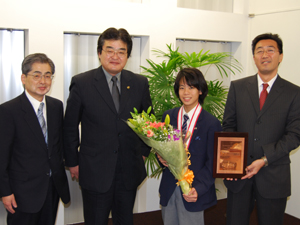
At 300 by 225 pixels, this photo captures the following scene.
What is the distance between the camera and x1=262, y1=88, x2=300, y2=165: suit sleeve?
2416mm

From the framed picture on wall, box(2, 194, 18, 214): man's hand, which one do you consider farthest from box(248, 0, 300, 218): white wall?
box(2, 194, 18, 214): man's hand

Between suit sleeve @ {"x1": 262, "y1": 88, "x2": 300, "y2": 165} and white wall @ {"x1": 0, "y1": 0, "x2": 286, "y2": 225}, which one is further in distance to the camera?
white wall @ {"x1": 0, "y1": 0, "x2": 286, "y2": 225}

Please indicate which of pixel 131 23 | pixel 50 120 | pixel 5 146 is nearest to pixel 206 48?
pixel 131 23

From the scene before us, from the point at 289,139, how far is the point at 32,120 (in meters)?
1.96

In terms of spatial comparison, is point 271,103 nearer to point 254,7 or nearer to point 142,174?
point 142,174

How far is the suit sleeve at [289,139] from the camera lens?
2416 millimetres

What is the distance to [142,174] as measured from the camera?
2678 mm

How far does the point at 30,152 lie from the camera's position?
2314 mm

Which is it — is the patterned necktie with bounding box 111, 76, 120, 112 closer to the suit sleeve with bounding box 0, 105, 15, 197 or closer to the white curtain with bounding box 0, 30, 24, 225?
the suit sleeve with bounding box 0, 105, 15, 197

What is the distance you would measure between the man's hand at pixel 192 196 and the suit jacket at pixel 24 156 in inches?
41.3

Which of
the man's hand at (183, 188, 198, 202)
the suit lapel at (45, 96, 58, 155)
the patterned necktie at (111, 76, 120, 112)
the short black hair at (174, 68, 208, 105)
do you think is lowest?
the man's hand at (183, 188, 198, 202)

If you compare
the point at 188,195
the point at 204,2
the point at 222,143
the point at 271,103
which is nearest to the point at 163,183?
the point at 188,195

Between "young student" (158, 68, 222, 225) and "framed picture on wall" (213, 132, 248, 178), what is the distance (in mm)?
46

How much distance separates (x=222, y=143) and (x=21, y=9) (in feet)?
8.85
